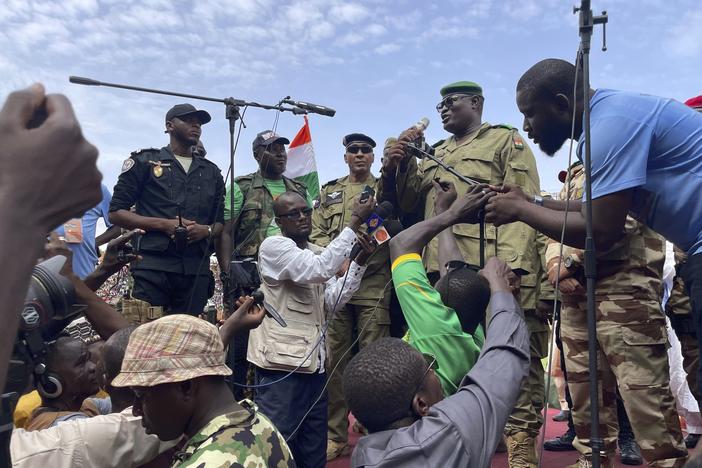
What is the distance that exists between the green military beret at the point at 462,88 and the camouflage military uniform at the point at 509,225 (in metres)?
0.29

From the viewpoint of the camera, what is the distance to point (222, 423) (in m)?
1.85

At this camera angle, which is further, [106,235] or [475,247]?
[106,235]

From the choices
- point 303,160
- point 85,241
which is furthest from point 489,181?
point 85,241

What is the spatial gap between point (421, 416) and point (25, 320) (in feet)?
3.62

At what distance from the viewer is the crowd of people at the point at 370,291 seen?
167 cm

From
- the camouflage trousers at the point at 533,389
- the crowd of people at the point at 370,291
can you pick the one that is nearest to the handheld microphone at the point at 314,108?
the crowd of people at the point at 370,291

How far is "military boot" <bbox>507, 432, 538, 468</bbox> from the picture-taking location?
3824 mm

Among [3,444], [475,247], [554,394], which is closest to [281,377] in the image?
[475,247]

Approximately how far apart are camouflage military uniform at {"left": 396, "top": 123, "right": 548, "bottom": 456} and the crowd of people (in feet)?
0.05

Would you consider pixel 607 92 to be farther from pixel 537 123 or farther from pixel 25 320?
pixel 25 320

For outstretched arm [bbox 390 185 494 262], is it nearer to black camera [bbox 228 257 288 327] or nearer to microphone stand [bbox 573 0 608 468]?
microphone stand [bbox 573 0 608 468]

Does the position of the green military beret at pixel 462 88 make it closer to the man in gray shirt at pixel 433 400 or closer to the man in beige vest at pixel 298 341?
the man in beige vest at pixel 298 341

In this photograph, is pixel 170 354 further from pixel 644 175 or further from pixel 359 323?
pixel 359 323

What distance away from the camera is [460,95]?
4668 mm
